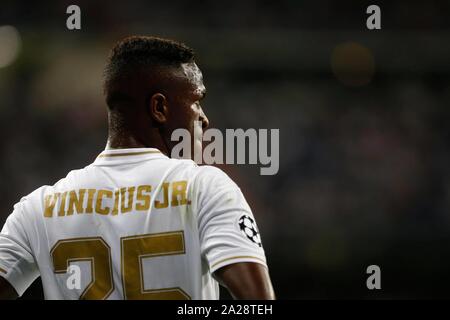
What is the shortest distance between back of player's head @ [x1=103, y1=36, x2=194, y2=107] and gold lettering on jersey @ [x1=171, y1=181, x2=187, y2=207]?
419 millimetres

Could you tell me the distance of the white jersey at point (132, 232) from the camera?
6.61 feet

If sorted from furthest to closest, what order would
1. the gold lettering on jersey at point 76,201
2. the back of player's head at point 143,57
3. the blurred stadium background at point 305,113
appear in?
the blurred stadium background at point 305,113 → the back of player's head at point 143,57 → the gold lettering on jersey at point 76,201

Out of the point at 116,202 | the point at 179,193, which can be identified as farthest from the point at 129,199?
the point at 179,193

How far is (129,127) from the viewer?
231cm

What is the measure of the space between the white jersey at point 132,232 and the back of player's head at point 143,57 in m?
0.25

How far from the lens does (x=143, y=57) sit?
7.54ft

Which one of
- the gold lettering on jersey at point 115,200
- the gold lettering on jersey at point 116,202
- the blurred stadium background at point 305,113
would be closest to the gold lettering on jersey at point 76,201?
the gold lettering on jersey at point 115,200

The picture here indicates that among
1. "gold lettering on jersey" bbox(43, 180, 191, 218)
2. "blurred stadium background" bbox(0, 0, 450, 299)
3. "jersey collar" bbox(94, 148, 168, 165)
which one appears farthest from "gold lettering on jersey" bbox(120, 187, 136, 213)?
"blurred stadium background" bbox(0, 0, 450, 299)

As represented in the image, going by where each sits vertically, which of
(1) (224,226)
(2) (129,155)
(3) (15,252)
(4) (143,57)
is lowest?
(3) (15,252)

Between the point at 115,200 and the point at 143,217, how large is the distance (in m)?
0.13

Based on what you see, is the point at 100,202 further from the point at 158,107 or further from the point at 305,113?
the point at 305,113

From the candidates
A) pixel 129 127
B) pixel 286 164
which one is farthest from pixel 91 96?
pixel 129 127

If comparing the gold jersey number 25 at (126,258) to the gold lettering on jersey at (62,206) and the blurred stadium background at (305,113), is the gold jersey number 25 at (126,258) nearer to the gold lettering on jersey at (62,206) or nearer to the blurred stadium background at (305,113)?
the gold lettering on jersey at (62,206)

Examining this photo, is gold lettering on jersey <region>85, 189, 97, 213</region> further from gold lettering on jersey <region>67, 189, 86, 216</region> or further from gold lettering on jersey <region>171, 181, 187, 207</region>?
gold lettering on jersey <region>171, 181, 187, 207</region>
